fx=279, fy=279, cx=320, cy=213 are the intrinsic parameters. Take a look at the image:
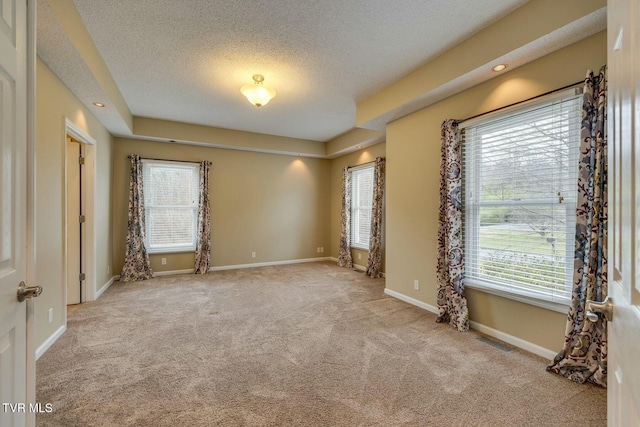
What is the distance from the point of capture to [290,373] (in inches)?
85.2

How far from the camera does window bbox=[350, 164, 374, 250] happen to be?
19.2ft

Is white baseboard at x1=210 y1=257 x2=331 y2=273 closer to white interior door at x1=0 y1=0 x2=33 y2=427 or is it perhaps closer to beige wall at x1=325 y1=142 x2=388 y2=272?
beige wall at x1=325 y1=142 x2=388 y2=272

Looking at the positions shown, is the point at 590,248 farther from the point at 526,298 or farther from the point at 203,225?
the point at 203,225

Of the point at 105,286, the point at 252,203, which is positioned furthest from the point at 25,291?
the point at 252,203

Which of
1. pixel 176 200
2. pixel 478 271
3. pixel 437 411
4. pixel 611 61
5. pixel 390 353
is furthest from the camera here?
pixel 176 200

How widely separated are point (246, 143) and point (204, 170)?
99 cm

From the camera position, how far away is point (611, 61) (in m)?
0.93

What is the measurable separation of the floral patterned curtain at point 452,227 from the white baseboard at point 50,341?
380 cm

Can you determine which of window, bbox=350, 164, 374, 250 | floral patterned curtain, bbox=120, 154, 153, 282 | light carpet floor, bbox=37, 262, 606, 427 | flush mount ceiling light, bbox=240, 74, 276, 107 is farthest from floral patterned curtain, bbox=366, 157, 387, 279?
floral patterned curtain, bbox=120, 154, 153, 282

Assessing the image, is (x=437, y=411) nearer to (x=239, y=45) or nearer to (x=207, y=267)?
(x=239, y=45)

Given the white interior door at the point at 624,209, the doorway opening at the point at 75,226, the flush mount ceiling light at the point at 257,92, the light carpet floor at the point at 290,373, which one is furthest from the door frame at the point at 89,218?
the white interior door at the point at 624,209

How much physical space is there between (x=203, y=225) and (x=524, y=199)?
5.12 metres

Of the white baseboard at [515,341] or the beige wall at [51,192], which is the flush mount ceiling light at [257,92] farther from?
the white baseboard at [515,341]

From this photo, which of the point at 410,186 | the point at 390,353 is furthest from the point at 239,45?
the point at 390,353
